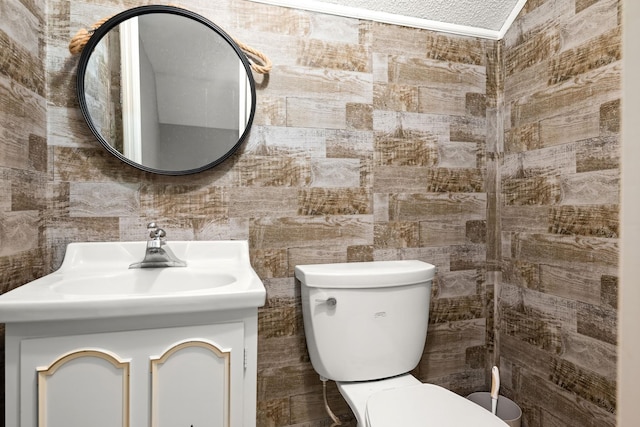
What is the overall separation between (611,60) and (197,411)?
1.59 m

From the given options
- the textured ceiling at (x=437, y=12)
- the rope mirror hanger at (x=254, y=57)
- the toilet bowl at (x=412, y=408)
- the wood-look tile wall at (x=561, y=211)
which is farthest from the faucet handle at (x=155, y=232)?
the wood-look tile wall at (x=561, y=211)

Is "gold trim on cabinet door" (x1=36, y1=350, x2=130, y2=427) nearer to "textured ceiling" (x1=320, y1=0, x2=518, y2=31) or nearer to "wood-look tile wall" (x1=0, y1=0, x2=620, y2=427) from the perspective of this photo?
"wood-look tile wall" (x1=0, y1=0, x2=620, y2=427)

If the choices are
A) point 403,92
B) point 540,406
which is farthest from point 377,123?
point 540,406

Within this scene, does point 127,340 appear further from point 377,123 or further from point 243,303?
point 377,123

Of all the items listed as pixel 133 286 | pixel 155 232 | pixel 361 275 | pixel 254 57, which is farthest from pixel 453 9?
pixel 133 286

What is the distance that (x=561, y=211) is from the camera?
1.39 metres

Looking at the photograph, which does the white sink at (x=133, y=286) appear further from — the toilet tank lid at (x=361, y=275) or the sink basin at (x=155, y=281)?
the toilet tank lid at (x=361, y=275)

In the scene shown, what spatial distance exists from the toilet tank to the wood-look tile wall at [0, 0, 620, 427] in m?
0.18

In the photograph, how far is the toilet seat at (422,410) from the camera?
40.9 inches

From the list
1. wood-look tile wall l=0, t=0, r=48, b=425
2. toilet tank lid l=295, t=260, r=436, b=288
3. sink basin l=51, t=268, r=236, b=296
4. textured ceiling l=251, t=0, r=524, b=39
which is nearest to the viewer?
wood-look tile wall l=0, t=0, r=48, b=425

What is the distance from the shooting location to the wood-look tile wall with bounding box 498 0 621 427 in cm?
124

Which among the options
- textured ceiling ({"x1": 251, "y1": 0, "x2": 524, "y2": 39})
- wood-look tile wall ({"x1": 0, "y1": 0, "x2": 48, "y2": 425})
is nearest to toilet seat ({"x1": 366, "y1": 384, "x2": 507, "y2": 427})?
wood-look tile wall ({"x1": 0, "y1": 0, "x2": 48, "y2": 425})

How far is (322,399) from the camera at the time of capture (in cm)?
150

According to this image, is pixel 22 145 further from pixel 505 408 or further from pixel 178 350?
pixel 505 408
